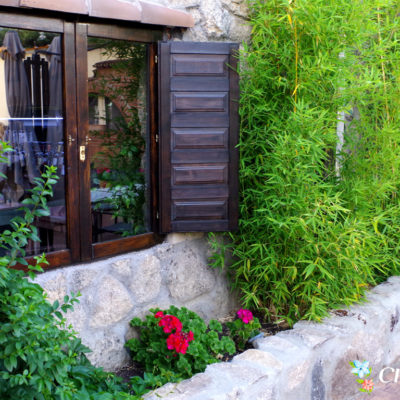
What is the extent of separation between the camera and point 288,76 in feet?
12.4

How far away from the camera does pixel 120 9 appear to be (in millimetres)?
3250

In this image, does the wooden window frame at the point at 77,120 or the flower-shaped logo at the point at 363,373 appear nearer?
the wooden window frame at the point at 77,120

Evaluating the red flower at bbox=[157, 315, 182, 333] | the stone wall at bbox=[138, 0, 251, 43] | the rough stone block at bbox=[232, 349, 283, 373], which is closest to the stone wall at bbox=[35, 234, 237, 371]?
the red flower at bbox=[157, 315, 182, 333]

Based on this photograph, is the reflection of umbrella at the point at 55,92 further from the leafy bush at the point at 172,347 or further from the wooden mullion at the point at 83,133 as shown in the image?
the leafy bush at the point at 172,347

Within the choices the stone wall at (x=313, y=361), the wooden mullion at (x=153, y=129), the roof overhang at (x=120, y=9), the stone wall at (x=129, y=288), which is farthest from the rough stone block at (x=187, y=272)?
the roof overhang at (x=120, y=9)

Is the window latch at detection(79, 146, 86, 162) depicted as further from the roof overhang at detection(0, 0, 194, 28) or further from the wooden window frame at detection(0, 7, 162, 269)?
the roof overhang at detection(0, 0, 194, 28)

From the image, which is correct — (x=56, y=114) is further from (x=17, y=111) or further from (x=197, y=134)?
(x=197, y=134)

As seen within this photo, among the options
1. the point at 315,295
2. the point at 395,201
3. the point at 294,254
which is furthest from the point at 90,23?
the point at 395,201

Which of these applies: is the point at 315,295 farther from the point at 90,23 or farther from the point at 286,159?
the point at 90,23

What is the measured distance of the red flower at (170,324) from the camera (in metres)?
3.26

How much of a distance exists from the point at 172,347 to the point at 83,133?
1.32m

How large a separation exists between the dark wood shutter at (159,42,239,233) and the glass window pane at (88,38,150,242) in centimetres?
15

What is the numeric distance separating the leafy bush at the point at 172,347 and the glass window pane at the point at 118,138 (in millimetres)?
608

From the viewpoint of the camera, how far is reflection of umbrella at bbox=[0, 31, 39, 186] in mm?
3004
